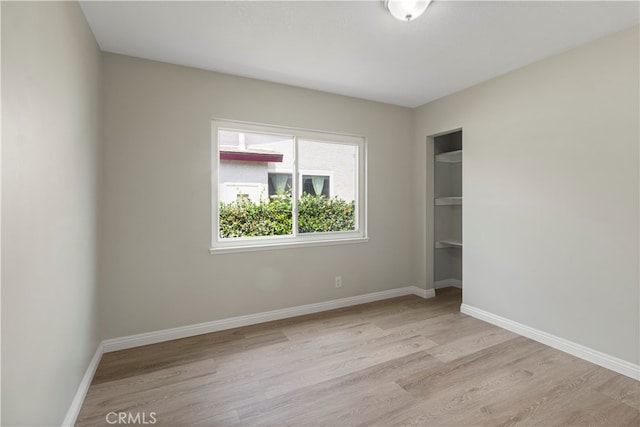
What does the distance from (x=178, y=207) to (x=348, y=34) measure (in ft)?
Answer: 6.78

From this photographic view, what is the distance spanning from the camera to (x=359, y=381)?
218 centimetres

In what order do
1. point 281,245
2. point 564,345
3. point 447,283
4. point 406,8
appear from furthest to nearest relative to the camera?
1. point 447,283
2. point 281,245
3. point 564,345
4. point 406,8

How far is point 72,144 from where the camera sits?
5.98 ft

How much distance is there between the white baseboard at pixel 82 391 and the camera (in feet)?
5.63

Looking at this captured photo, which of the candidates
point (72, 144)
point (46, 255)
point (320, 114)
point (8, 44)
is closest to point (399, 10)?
point (320, 114)

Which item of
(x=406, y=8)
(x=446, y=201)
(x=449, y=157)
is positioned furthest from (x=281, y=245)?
(x=449, y=157)

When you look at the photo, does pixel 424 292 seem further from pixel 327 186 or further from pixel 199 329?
pixel 199 329

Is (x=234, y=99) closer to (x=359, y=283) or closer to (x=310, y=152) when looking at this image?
(x=310, y=152)

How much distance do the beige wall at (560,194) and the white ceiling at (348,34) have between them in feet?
1.05

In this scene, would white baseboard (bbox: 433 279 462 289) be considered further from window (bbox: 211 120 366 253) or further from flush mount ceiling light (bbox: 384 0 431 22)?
flush mount ceiling light (bbox: 384 0 431 22)

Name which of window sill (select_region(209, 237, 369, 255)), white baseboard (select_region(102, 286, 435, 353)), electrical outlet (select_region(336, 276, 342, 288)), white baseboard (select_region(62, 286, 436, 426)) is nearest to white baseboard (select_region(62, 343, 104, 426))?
white baseboard (select_region(62, 286, 436, 426))

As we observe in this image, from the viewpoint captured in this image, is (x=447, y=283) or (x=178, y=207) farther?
(x=447, y=283)

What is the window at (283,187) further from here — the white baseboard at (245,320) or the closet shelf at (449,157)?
the closet shelf at (449,157)

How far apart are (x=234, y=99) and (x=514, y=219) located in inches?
118
